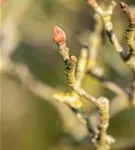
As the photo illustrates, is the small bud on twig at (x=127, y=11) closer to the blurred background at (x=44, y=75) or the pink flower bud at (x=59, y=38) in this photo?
the pink flower bud at (x=59, y=38)

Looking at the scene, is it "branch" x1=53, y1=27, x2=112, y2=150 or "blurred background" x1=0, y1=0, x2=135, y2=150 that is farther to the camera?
"blurred background" x1=0, y1=0, x2=135, y2=150

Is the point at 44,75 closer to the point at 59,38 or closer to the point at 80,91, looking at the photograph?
the point at 80,91

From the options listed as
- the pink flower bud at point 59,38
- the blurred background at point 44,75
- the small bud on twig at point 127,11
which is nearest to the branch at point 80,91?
the pink flower bud at point 59,38

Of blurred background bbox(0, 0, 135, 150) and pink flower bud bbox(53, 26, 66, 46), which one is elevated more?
blurred background bbox(0, 0, 135, 150)

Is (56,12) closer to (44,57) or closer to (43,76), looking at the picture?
(44,57)

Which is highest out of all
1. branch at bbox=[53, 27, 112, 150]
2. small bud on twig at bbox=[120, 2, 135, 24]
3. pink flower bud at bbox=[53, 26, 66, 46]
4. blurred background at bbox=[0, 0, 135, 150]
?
blurred background at bbox=[0, 0, 135, 150]

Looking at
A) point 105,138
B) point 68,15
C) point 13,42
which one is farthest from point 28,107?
point 105,138

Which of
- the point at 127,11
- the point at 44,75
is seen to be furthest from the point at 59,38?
the point at 44,75

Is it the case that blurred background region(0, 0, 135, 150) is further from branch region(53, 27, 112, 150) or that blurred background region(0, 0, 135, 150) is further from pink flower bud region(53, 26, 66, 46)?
pink flower bud region(53, 26, 66, 46)

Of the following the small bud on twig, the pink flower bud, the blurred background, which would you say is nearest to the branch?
the pink flower bud
